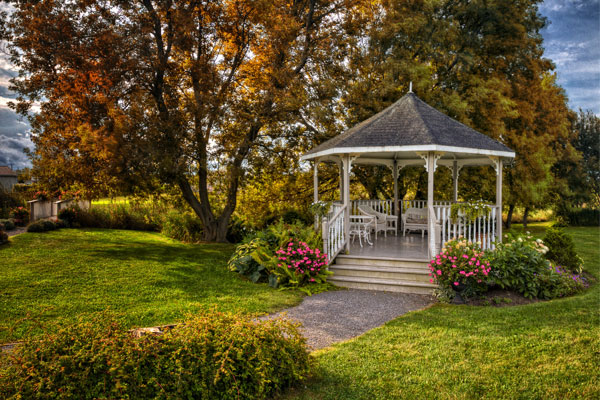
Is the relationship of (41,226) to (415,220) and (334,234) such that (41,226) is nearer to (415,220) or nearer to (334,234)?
(334,234)

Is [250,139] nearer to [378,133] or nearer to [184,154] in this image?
[184,154]

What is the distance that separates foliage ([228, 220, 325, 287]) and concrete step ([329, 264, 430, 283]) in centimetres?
67

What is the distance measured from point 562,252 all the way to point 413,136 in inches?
190

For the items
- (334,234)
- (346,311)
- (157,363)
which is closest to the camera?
(157,363)

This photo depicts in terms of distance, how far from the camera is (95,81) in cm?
1142

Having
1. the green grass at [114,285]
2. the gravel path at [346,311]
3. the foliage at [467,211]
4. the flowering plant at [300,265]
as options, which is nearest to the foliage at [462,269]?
the gravel path at [346,311]

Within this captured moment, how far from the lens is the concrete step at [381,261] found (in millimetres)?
9262

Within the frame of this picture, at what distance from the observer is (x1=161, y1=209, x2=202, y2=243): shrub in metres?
16.8

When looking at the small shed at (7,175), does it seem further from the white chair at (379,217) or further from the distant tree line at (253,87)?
the white chair at (379,217)

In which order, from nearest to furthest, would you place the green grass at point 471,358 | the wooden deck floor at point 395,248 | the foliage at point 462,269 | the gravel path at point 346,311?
the green grass at point 471,358, the gravel path at point 346,311, the foliage at point 462,269, the wooden deck floor at point 395,248

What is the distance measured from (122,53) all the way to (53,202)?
9.26 m

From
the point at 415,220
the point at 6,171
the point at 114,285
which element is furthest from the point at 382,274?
the point at 6,171

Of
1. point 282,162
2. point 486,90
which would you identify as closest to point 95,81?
point 282,162

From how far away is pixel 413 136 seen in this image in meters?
9.78
